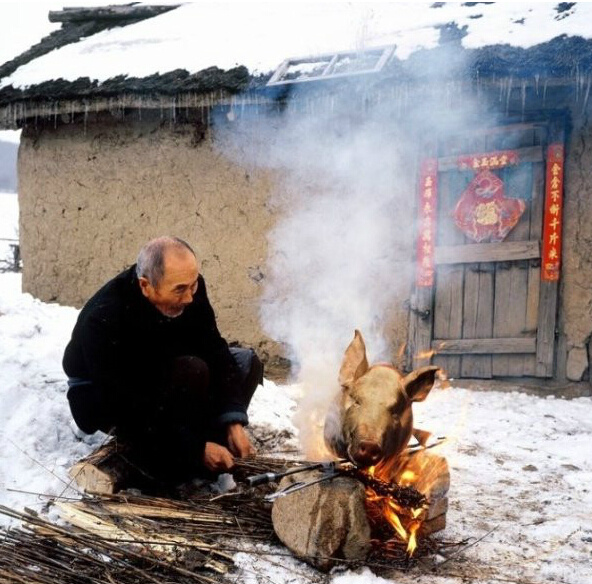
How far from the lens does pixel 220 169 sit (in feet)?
22.9

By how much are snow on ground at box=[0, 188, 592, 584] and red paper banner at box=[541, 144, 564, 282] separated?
1293 millimetres

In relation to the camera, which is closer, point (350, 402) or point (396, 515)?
point (396, 515)

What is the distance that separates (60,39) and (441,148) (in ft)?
21.8

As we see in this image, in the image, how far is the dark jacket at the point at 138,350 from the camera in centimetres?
297

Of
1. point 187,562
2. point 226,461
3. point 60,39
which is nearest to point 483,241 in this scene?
point 226,461

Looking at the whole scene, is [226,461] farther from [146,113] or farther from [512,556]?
[146,113]

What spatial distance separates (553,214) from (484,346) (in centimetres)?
146

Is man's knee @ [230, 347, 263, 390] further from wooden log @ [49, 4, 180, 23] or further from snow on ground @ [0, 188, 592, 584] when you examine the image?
wooden log @ [49, 4, 180, 23]

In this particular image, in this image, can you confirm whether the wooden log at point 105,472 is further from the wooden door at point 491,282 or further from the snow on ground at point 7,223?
the snow on ground at point 7,223

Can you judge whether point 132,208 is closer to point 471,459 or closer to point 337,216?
point 337,216

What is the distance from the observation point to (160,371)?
3.22m

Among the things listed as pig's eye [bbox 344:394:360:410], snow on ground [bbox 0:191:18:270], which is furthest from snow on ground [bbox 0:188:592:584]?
snow on ground [bbox 0:191:18:270]

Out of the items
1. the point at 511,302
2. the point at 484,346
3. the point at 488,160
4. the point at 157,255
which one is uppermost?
the point at 488,160

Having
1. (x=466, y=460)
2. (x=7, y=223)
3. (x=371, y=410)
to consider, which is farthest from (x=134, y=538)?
(x=7, y=223)
